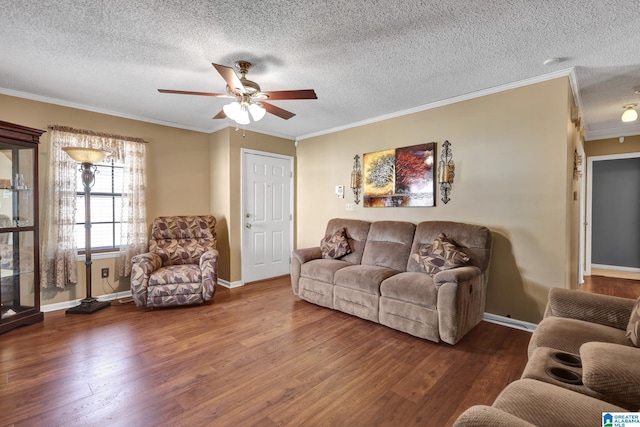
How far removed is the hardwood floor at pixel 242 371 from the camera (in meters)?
1.76

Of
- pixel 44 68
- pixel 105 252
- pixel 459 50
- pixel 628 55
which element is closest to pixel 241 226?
pixel 105 252

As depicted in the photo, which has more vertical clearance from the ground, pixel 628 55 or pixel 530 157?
pixel 628 55

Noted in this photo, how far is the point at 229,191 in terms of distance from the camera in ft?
14.5

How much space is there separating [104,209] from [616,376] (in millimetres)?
4951

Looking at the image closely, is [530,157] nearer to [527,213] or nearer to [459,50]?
[527,213]

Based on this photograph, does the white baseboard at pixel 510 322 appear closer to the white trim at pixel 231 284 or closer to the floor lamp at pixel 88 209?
the white trim at pixel 231 284

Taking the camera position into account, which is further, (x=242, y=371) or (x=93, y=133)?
(x=93, y=133)

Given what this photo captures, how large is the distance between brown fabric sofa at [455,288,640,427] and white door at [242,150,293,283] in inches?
151

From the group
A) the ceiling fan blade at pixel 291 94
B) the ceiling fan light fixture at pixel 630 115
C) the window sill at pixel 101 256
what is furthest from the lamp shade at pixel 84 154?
the ceiling fan light fixture at pixel 630 115

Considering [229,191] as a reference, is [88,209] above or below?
below

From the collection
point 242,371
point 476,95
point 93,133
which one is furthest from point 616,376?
point 93,133

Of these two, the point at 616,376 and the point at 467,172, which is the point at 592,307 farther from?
the point at 467,172

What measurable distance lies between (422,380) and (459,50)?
259 centimetres

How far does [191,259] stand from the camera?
408cm
